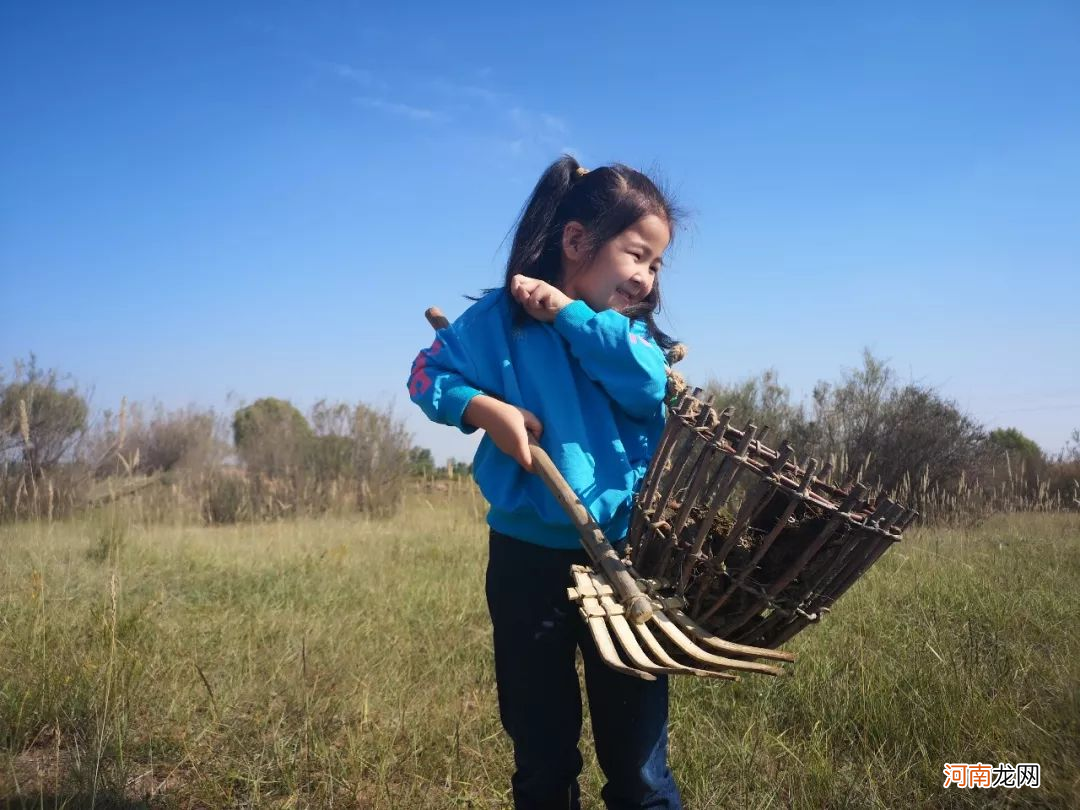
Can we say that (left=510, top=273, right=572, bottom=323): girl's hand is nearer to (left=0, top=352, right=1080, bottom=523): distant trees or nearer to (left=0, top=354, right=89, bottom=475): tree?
(left=0, top=352, right=1080, bottom=523): distant trees

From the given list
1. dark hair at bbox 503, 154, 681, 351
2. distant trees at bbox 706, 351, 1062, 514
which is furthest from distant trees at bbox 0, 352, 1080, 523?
dark hair at bbox 503, 154, 681, 351

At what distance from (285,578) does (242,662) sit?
5.65ft

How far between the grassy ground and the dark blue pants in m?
0.88

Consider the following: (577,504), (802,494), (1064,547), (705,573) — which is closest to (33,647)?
(577,504)

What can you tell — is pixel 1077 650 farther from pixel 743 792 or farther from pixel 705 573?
pixel 705 573

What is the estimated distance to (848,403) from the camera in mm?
8797

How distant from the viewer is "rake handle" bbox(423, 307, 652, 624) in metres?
1.57

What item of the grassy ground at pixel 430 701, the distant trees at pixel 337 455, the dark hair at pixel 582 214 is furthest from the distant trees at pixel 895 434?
the dark hair at pixel 582 214

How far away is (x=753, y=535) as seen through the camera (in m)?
1.61

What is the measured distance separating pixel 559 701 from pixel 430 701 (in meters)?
1.66

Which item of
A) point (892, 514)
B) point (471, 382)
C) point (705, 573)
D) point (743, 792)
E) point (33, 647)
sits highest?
point (471, 382)

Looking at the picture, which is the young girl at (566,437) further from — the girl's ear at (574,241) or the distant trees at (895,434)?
the distant trees at (895,434)

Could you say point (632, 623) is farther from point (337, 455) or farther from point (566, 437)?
point (337, 455)

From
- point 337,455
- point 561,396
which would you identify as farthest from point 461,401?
point 337,455
